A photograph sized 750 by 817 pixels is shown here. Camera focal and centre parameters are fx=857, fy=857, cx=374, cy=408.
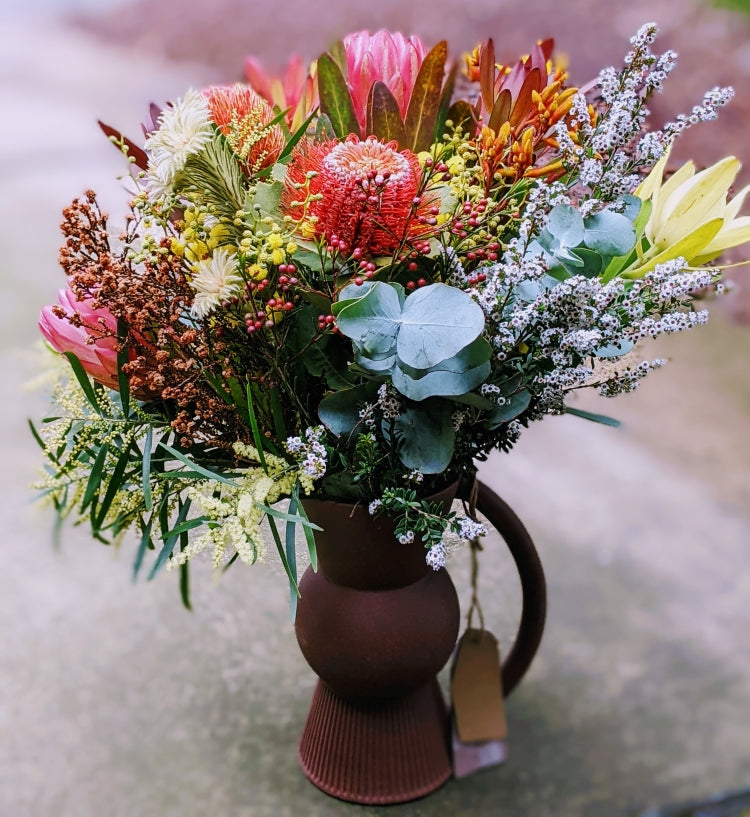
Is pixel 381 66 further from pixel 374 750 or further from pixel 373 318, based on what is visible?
pixel 374 750

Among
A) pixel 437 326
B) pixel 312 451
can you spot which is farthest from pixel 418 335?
pixel 312 451

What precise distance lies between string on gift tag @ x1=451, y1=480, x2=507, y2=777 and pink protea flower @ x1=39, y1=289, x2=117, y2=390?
0.41m

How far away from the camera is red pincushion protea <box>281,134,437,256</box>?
0.57 meters

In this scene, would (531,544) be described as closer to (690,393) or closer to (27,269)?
(690,393)

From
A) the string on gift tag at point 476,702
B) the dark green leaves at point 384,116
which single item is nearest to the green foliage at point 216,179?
the dark green leaves at point 384,116

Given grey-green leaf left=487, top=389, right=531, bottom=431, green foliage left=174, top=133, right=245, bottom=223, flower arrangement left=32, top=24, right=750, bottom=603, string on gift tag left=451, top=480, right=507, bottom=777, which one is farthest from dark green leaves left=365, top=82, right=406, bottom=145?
string on gift tag left=451, top=480, right=507, bottom=777

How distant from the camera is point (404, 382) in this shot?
558 mm

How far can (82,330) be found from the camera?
2.08ft

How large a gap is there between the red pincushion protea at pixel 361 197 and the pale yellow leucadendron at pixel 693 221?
165 mm

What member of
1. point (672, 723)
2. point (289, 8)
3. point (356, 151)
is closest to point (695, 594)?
point (672, 723)

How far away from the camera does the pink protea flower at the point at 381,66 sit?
66 cm

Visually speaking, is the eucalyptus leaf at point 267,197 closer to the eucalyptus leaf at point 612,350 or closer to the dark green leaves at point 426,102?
the dark green leaves at point 426,102

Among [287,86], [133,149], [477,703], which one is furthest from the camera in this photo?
[477,703]

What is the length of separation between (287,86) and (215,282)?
29cm
